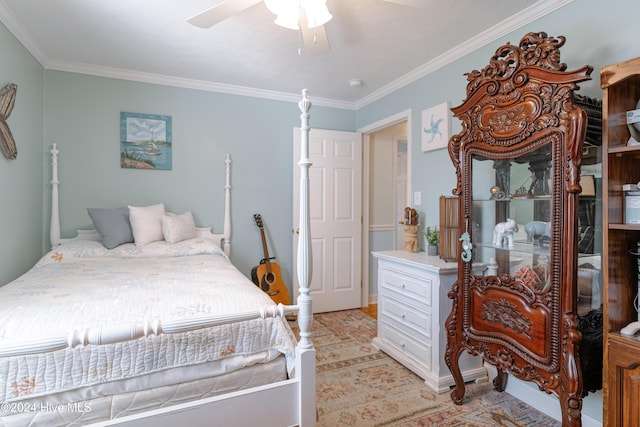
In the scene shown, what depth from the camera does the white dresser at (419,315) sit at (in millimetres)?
2236

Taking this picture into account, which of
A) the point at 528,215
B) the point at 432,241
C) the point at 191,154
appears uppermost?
the point at 191,154

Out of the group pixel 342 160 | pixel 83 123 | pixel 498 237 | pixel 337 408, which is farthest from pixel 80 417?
pixel 342 160

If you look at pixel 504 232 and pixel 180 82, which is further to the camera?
pixel 180 82

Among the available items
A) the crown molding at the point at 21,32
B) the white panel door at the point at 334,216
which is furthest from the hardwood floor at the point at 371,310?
the crown molding at the point at 21,32

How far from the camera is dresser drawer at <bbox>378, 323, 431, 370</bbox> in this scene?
232 cm

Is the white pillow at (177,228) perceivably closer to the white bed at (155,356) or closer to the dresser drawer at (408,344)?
the white bed at (155,356)

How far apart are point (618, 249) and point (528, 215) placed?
0.43 meters

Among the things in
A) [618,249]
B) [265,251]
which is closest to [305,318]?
[618,249]

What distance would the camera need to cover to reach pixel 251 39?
250cm

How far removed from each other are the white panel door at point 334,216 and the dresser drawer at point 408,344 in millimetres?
1119

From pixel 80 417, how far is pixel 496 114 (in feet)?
7.43

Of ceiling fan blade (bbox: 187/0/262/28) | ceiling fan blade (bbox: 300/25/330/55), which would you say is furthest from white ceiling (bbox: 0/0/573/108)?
ceiling fan blade (bbox: 187/0/262/28)

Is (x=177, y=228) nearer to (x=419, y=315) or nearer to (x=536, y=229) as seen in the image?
(x=419, y=315)

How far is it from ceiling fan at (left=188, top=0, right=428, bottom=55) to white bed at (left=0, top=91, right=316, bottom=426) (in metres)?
0.63
